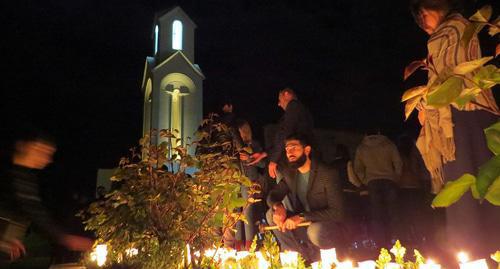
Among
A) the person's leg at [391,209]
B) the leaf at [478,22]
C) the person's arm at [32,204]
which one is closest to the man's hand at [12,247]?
the person's arm at [32,204]

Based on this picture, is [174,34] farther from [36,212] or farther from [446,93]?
[446,93]

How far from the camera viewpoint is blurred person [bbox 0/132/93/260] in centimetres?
332

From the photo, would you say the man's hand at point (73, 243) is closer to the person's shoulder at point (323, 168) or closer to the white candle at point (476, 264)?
the person's shoulder at point (323, 168)

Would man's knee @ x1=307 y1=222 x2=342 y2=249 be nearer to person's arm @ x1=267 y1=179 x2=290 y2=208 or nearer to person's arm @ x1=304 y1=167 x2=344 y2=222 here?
person's arm @ x1=304 y1=167 x2=344 y2=222

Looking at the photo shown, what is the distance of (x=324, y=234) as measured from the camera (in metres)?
3.72

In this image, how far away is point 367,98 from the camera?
1903 cm

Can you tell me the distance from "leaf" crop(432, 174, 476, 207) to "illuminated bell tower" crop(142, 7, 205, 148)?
14.2 metres

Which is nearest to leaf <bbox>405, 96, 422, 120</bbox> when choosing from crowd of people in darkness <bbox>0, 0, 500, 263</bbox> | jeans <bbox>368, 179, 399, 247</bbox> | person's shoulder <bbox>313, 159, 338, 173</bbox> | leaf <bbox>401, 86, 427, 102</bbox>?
leaf <bbox>401, 86, 427, 102</bbox>

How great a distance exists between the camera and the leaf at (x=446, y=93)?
0.90 meters

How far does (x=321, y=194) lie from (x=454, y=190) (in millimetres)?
3305

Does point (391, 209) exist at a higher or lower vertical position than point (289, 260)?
higher

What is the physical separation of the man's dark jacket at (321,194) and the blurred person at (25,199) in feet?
6.19

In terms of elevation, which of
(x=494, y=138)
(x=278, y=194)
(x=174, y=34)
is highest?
(x=174, y=34)

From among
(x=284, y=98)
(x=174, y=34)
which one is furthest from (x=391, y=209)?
(x=174, y=34)
